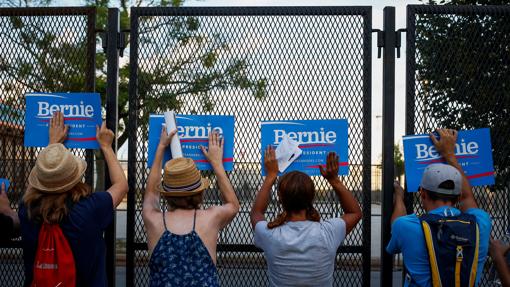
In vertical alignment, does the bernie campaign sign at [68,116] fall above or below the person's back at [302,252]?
above

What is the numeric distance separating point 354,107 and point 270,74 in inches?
21.3

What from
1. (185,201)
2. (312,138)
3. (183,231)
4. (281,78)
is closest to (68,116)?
(185,201)

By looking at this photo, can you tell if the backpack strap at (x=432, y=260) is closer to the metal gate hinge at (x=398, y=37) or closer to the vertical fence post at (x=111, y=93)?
the metal gate hinge at (x=398, y=37)

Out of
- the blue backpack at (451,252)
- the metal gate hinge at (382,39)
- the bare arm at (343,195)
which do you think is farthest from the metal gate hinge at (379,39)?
the blue backpack at (451,252)

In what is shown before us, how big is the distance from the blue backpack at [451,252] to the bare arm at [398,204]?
52 centimetres

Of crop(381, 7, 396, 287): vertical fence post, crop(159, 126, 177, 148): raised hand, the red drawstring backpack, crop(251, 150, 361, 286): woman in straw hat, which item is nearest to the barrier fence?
crop(381, 7, 396, 287): vertical fence post

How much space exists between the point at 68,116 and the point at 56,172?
2.58 feet

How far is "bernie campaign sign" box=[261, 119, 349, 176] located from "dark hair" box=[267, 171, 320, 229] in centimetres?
47

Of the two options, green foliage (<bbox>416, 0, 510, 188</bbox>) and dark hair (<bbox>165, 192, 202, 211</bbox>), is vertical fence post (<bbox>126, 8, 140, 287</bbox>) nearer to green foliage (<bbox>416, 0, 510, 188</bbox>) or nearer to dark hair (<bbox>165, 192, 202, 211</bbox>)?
dark hair (<bbox>165, 192, 202, 211</bbox>)

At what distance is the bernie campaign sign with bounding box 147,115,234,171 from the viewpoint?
3225 millimetres

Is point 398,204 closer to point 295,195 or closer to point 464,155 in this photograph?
point 464,155

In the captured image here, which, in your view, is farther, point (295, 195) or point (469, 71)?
point (469, 71)

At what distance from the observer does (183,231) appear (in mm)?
2617

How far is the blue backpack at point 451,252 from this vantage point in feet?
8.68
